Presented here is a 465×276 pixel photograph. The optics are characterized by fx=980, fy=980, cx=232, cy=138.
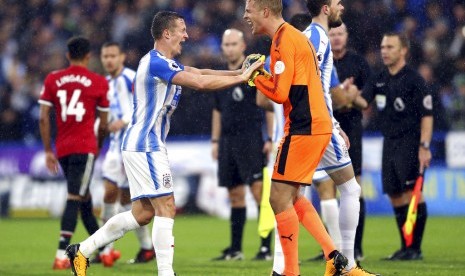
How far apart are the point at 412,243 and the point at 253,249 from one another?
2.50m

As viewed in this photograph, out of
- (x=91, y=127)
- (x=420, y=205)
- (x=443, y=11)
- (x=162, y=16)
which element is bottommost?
(x=420, y=205)

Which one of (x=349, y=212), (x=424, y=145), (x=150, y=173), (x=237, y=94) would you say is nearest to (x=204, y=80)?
(x=150, y=173)

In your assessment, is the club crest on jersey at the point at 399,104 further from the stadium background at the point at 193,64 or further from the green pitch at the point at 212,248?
the stadium background at the point at 193,64

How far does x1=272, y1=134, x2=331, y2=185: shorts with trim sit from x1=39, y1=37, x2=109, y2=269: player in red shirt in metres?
3.87

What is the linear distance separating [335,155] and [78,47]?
3942mm

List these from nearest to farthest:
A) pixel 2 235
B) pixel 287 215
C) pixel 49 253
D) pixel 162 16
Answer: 1. pixel 287 215
2. pixel 162 16
3. pixel 49 253
4. pixel 2 235

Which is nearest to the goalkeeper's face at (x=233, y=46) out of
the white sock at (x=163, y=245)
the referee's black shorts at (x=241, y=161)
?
the referee's black shorts at (x=241, y=161)

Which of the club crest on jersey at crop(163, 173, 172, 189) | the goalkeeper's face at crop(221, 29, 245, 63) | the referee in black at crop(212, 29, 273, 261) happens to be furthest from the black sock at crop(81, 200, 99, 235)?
the club crest on jersey at crop(163, 173, 172, 189)

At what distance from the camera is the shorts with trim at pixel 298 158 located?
7.46 m

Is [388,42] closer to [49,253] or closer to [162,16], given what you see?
[162,16]

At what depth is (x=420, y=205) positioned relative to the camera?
11.3 m

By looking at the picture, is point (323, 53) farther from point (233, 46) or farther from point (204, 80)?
point (233, 46)

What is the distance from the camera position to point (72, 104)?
35.7 feet

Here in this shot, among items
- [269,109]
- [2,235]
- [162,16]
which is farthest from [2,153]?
[162,16]
